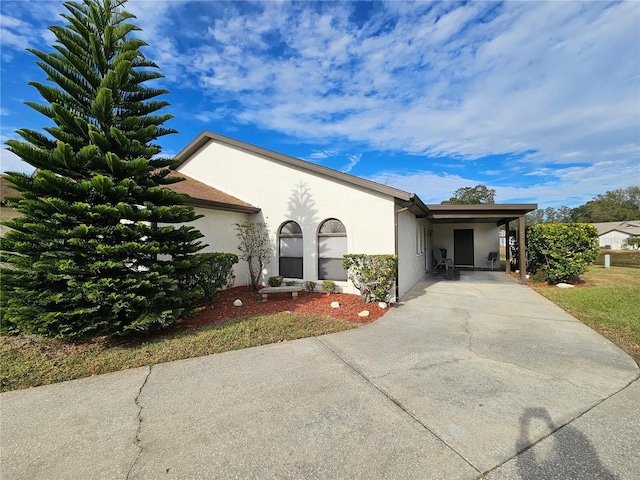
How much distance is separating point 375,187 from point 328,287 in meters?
3.25

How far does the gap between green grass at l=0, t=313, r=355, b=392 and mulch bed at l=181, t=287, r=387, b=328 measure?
1.71ft

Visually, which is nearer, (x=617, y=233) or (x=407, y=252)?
(x=407, y=252)

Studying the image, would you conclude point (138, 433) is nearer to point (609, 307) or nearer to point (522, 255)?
point (609, 307)

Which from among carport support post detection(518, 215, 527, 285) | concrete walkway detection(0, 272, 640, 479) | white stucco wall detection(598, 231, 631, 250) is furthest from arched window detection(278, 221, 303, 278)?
white stucco wall detection(598, 231, 631, 250)

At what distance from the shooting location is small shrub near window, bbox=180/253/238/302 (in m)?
6.24

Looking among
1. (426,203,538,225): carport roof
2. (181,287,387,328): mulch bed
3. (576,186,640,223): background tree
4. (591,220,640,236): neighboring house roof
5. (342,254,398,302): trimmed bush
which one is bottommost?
(181,287,387,328): mulch bed

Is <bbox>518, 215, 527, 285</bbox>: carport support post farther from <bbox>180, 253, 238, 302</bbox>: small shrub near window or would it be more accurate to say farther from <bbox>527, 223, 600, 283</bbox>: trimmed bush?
<bbox>180, 253, 238, 302</bbox>: small shrub near window

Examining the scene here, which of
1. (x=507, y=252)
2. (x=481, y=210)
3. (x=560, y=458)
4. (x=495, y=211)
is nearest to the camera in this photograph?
(x=560, y=458)

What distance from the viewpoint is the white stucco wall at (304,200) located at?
26.1ft

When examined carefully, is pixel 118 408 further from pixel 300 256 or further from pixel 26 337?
pixel 300 256

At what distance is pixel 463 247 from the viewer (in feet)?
56.0

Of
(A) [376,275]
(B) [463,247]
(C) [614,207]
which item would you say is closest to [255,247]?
(A) [376,275]

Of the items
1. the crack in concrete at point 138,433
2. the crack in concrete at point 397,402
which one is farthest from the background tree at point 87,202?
the crack in concrete at point 397,402

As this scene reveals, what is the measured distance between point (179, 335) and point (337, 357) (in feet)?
9.79
